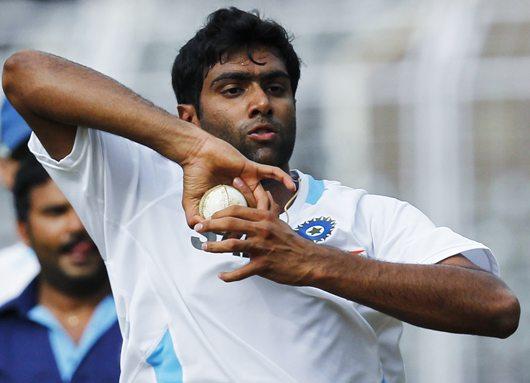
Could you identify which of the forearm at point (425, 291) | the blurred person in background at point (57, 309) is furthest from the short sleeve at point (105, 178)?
the blurred person in background at point (57, 309)

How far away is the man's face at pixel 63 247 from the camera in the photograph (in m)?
4.91

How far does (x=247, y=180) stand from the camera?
133 inches

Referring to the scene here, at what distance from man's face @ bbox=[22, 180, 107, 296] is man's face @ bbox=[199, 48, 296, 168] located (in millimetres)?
1030

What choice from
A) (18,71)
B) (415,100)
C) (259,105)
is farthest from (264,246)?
(415,100)

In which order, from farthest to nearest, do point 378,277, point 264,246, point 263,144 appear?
point 263,144, point 378,277, point 264,246

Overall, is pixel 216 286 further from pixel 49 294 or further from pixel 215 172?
pixel 49 294

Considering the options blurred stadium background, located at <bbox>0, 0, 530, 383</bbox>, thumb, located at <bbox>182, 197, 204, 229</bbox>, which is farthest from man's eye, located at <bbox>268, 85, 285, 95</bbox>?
blurred stadium background, located at <bbox>0, 0, 530, 383</bbox>

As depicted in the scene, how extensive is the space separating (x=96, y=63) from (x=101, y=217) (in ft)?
13.0

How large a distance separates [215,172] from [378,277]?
0.54 meters

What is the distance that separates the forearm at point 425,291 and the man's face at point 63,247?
1783 mm

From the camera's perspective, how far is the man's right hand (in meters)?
3.35

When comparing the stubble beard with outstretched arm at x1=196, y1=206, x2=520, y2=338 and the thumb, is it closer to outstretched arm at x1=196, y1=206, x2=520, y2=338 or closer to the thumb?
the thumb

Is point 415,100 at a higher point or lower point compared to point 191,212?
lower

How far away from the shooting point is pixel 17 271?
17.0 feet
